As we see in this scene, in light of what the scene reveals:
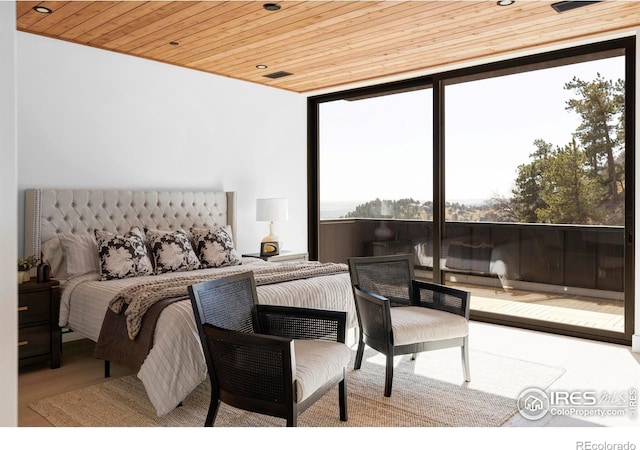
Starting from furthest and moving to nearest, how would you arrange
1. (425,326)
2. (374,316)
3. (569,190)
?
(569,190)
(374,316)
(425,326)

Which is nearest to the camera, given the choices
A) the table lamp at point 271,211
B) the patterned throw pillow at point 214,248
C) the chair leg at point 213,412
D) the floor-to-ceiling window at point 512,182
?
the chair leg at point 213,412

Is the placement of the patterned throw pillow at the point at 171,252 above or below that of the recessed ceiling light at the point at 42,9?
below

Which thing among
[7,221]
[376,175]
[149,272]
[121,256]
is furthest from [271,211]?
[7,221]

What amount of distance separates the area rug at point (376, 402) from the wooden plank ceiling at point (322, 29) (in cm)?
254

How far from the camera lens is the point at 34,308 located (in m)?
3.64

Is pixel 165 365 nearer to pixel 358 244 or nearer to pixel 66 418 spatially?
pixel 66 418

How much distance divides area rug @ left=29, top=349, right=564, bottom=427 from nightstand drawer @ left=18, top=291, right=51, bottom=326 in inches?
28.2

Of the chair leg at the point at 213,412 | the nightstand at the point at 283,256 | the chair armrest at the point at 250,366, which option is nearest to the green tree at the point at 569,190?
the nightstand at the point at 283,256

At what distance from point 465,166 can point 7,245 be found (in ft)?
14.3

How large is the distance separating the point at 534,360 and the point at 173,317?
8.68ft

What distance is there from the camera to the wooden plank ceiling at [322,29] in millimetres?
3611

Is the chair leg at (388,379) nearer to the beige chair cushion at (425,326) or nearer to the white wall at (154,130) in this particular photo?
the beige chair cushion at (425,326)

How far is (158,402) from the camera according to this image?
2807mm

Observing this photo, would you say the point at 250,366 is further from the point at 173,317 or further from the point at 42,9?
the point at 42,9
